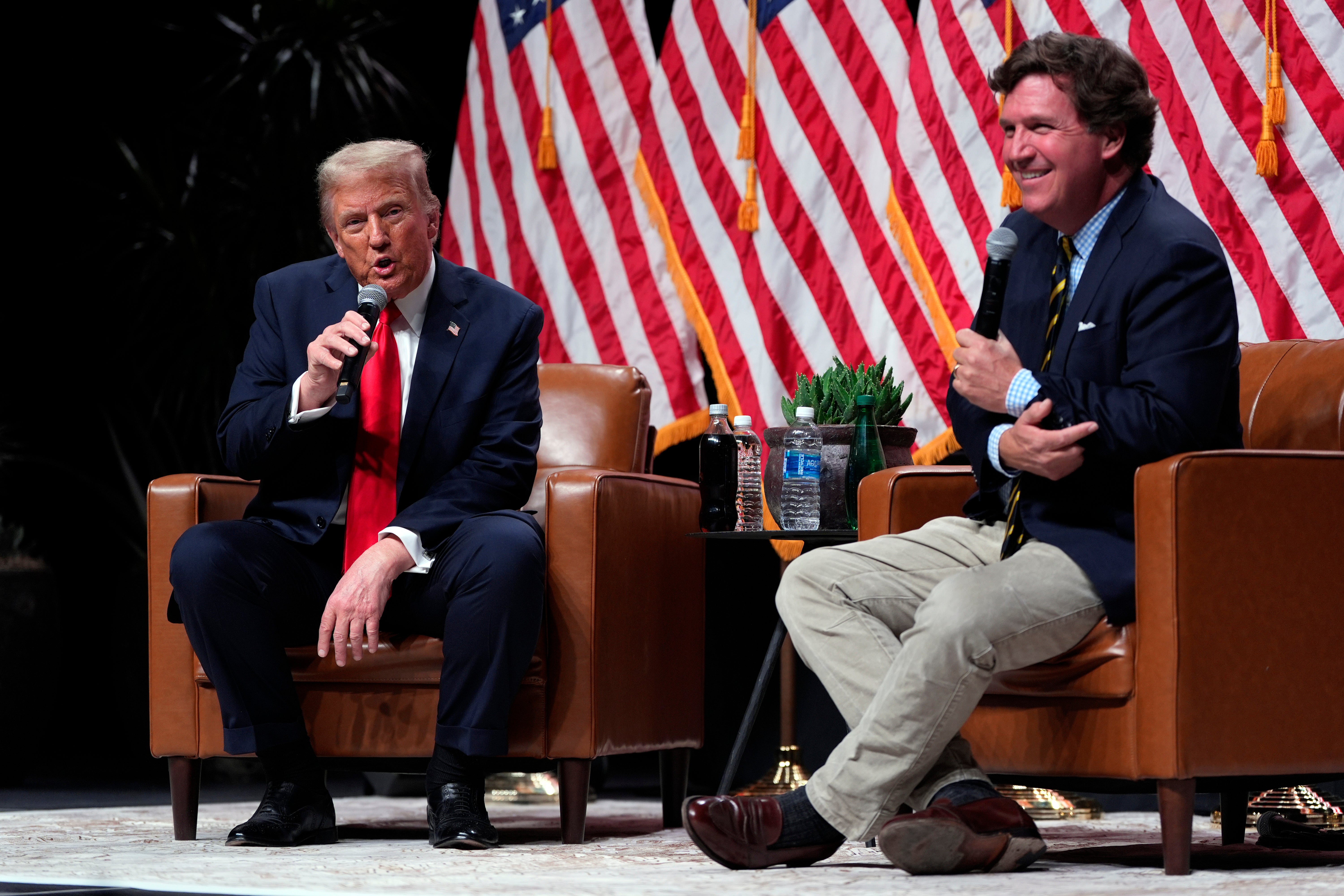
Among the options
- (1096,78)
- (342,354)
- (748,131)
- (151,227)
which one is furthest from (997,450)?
(151,227)

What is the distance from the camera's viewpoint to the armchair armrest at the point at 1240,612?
7.04 ft

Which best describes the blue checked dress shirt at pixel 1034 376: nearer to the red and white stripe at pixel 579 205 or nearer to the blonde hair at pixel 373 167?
the blonde hair at pixel 373 167

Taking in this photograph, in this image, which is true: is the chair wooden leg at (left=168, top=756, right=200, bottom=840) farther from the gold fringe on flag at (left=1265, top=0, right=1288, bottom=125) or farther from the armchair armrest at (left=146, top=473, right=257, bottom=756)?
the gold fringe on flag at (left=1265, top=0, right=1288, bottom=125)

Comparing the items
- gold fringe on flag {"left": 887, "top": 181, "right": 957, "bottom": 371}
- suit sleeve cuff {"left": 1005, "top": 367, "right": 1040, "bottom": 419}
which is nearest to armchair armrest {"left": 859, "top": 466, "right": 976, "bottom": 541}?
suit sleeve cuff {"left": 1005, "top": 367, "right": 1040, "bottom": 419}

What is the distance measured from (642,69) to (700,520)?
1653mm

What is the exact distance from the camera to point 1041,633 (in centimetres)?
219

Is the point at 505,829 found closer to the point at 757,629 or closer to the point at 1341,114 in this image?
the point at 757,629

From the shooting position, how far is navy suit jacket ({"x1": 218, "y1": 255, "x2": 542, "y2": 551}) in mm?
2678

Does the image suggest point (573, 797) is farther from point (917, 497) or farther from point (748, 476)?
point (748, 476)

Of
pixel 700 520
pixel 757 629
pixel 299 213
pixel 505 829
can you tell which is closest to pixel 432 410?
pixel 700 520

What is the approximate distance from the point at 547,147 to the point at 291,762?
7.34 feet

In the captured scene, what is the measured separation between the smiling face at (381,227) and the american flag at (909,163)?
4.25ft

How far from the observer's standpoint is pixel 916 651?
216cm

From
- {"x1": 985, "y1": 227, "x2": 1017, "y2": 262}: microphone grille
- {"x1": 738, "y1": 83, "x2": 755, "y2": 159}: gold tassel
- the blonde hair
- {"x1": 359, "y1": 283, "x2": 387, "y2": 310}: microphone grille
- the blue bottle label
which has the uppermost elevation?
{"x1": 738, "y1": 83, "x2": 755, "y2": 159}: gold tassel
